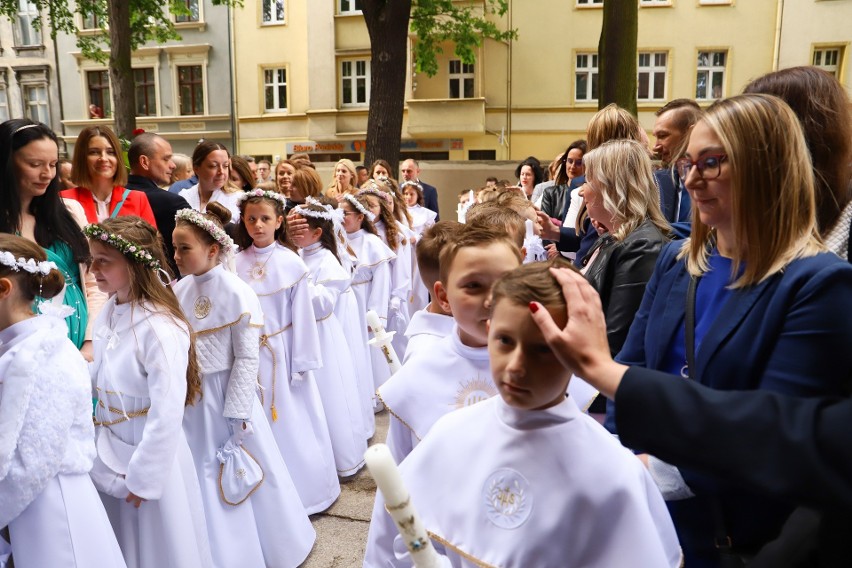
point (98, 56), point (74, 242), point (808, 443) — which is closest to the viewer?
point (808, 443)

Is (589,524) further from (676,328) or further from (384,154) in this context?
(384,154)

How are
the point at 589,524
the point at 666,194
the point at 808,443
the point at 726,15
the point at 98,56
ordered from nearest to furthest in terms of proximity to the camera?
the point at 808,443
the point at 589,524
the point at 666,194
the point at 98,56
the point at 726,15

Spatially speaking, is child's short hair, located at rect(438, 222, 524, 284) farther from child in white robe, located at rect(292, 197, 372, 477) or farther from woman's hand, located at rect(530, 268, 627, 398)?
child in white robe, located at rect(292, 197, 372, 477)

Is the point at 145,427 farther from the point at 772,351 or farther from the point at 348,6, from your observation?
the point at 348,6

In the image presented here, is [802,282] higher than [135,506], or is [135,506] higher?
[802,282]

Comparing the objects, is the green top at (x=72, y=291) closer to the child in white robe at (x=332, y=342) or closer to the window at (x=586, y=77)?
the child in white robe at (x=332, y=342)

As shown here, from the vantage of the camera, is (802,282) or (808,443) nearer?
(808,443)

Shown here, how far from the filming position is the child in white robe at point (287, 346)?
4.65 metres

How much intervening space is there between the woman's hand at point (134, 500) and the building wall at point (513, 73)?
23.9 metres

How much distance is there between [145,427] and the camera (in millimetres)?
2943

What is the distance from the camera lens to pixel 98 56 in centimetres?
1919

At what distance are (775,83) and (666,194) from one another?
1838 millimetres

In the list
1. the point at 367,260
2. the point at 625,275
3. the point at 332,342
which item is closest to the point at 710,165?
the point at 625,275

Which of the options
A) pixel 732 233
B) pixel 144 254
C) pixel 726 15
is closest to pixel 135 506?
pixel 144 254
